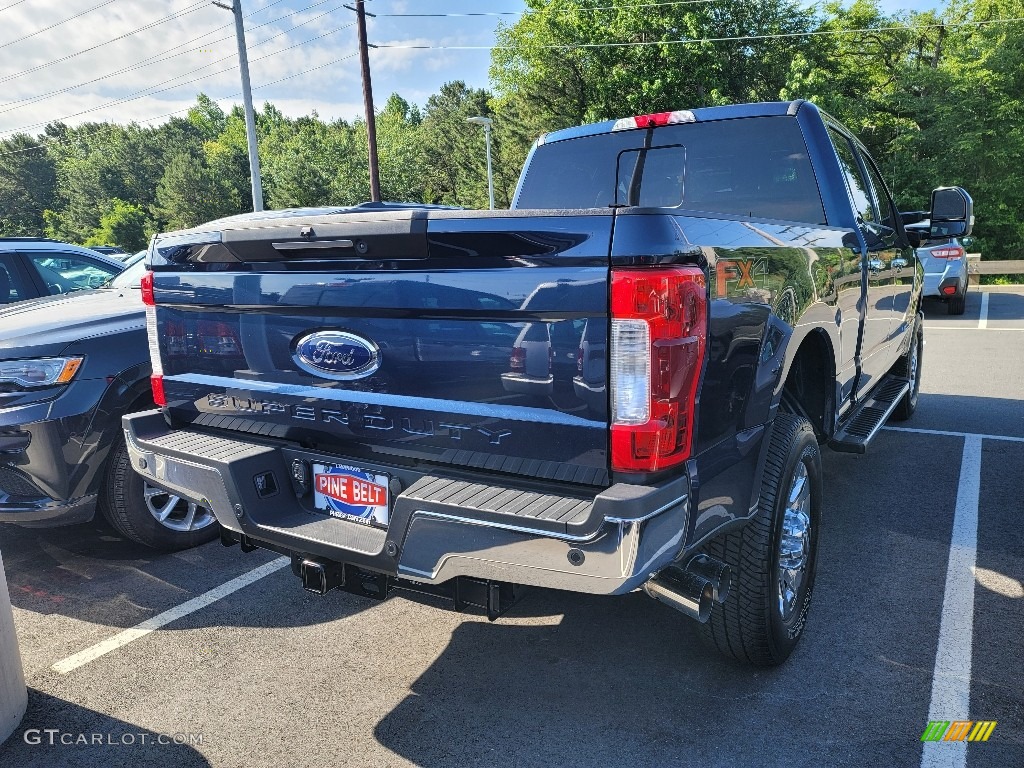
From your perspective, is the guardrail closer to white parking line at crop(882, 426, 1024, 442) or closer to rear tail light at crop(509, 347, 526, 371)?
white parking line at crop(882, 426, 1024, 442)

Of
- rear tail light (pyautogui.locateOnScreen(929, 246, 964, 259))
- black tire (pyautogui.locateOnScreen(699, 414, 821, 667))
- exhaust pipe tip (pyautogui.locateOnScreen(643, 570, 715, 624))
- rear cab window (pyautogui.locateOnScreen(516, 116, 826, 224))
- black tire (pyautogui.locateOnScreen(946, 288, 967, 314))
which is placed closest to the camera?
exhaust pipe tip (pyautogui.locateOnScreen(643, 570, 715, 624))

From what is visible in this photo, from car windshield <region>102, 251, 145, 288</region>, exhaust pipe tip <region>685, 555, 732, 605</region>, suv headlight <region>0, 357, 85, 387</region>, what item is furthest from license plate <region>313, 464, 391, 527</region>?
car windshield <region>102, 251, 145, 288</region>

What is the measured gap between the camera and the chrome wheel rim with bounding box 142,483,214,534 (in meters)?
3.95

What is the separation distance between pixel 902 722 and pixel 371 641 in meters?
2.01

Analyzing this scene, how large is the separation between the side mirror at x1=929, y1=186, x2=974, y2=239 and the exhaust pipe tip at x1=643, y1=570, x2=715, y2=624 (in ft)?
11.6

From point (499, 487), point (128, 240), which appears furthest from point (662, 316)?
point (128, 240)

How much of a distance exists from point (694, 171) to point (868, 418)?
180cm

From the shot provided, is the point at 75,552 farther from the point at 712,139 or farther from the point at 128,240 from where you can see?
the point at 128,240

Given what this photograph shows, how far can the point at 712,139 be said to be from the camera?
3818mm

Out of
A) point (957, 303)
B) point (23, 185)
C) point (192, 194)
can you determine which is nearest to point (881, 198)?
point (957, 303)

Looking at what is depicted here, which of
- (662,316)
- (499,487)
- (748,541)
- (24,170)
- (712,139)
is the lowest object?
(748,541)

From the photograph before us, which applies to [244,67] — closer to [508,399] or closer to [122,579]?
[122,579]

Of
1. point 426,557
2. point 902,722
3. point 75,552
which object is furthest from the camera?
point 75,552

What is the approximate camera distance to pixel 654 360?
73.2 inches
